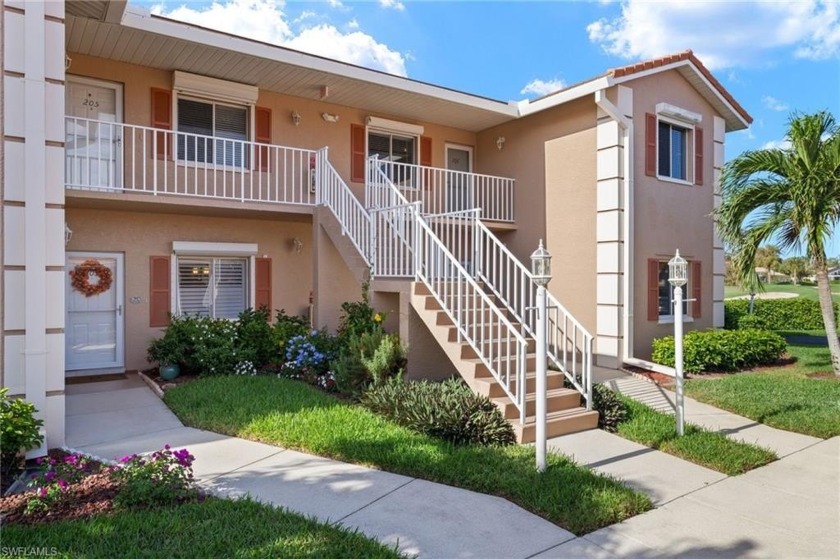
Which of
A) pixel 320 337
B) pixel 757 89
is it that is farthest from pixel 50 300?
pixel 757 89

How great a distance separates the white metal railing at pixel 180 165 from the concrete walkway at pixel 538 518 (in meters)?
4.14

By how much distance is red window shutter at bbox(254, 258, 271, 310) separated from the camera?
33.2 ft

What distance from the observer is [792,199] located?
8766 mm

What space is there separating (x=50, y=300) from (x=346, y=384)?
3.54m

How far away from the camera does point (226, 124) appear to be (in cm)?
978

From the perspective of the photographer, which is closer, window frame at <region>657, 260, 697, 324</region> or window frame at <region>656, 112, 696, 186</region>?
window frame at <region>657, 260, 697, 324</region>

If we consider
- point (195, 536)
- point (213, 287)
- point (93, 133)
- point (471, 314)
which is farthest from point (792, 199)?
point (93, 133)

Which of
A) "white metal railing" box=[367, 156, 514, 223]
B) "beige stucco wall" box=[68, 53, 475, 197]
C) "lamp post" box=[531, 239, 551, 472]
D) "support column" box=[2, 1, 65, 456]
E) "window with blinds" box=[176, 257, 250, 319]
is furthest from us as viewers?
"white metal railing" box=[367, 156, 514, 223]

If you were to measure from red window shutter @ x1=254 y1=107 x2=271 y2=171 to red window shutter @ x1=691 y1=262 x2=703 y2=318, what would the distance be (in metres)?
9.06

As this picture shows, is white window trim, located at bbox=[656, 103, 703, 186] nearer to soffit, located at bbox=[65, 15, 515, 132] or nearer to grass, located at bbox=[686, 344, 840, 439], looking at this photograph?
soffit, located at bbox=[65, 15, 515, 132]

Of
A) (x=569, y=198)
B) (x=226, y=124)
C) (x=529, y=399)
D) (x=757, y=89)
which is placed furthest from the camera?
(x=757, y=89)

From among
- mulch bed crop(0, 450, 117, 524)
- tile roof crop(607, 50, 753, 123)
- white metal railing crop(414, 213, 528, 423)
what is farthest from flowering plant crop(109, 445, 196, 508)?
tile roof crop(607, 50, 753, 123)

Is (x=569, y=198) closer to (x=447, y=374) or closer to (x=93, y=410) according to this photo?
(x=447, y=374)

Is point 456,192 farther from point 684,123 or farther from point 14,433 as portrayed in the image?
point 14,433
